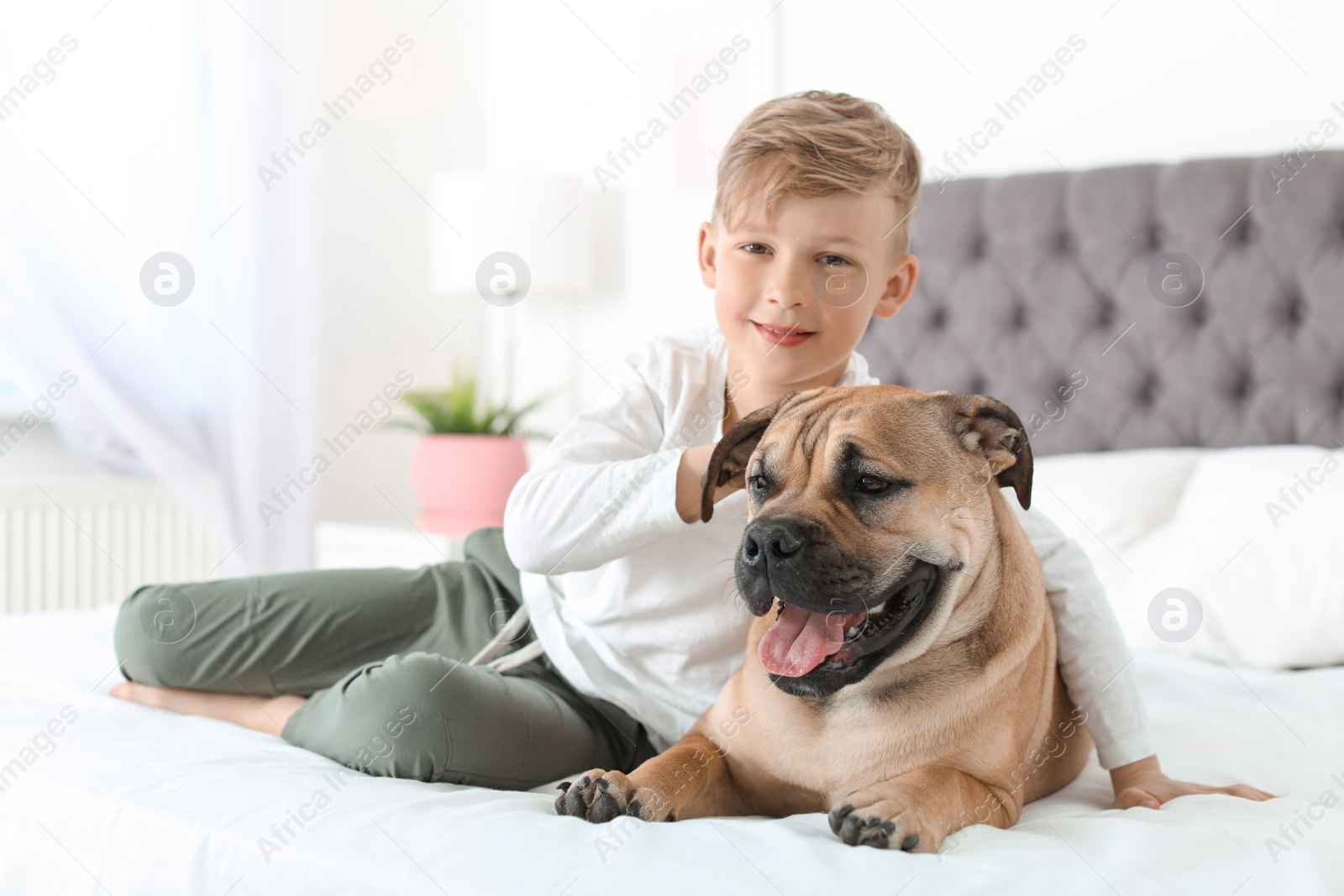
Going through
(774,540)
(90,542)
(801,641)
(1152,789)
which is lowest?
(90,542)

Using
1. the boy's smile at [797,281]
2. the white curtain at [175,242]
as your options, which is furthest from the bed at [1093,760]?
the white curtain at [175,242]

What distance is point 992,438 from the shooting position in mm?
1255

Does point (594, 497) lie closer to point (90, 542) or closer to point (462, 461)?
point (462, 461)

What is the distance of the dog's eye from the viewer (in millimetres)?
1169

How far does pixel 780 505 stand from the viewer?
45.9 inches

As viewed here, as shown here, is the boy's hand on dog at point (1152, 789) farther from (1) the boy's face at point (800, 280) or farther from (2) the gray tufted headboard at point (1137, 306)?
(2) the gray tufted headboard at point (1137, 306)

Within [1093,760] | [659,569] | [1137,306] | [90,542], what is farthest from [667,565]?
[90,542]

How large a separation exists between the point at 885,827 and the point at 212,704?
4.02ft

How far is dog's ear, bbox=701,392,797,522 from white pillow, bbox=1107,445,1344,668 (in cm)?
123

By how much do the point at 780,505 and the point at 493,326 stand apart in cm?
364

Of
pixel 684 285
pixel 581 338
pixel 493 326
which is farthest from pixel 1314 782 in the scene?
pixel 493 326

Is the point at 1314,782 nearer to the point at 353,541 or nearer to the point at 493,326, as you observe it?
the point at 353,541

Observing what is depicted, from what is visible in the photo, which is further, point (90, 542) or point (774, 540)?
point (90, 542)

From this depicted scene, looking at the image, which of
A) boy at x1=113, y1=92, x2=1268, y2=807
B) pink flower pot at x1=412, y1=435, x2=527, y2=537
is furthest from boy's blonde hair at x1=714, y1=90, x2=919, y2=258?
pink flower pot at x1=412, y1=435, x2=527, y2=537
